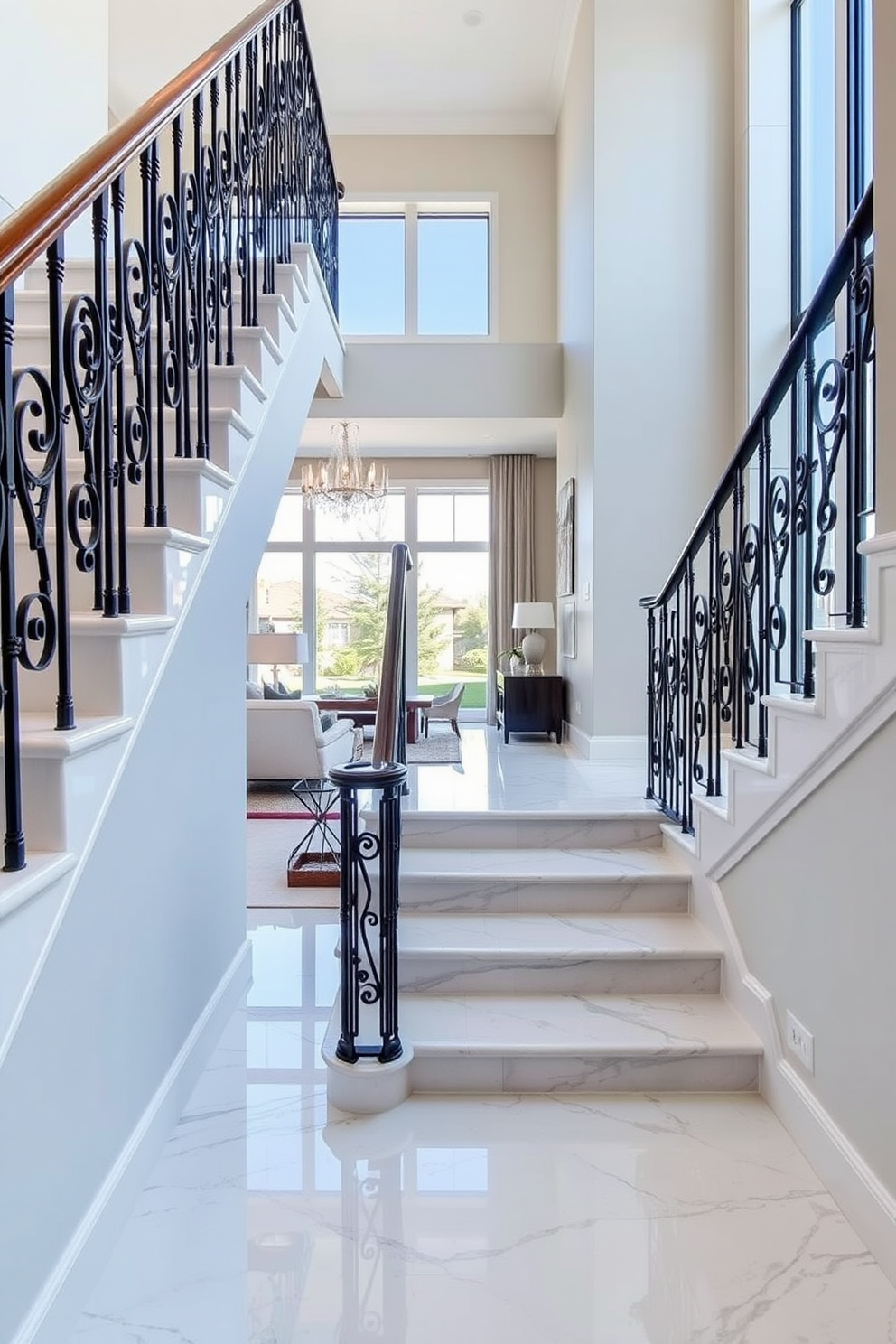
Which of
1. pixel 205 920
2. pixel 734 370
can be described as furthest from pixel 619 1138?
pixel 734 370

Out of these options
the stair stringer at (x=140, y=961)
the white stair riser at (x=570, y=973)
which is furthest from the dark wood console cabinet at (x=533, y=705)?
the white stair riser at (x=570, y=973)

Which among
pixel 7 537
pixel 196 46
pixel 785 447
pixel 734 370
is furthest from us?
pixel 196 46

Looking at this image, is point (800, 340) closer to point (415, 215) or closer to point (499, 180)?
point (499, 180)

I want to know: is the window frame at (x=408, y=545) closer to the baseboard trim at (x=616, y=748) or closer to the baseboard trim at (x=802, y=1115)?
the baseboard trim at (x=616, y=748)

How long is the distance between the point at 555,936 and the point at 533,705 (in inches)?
166

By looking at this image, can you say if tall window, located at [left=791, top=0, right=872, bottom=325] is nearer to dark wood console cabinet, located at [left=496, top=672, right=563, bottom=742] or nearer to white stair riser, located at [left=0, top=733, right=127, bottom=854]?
dark wood console cabinet, located at [left=496, top=672, right=563, bottom=742]

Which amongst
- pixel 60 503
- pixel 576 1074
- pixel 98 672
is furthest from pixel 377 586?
pixel 60 503

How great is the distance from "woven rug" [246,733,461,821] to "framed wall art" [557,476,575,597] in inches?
66.1

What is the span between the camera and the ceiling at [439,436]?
7770 millimetres

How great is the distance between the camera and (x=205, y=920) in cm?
274

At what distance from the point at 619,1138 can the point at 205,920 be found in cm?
142

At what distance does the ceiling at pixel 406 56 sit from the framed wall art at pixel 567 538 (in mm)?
3579

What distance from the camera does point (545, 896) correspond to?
10.4ft

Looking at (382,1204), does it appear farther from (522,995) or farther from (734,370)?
(734,370)
